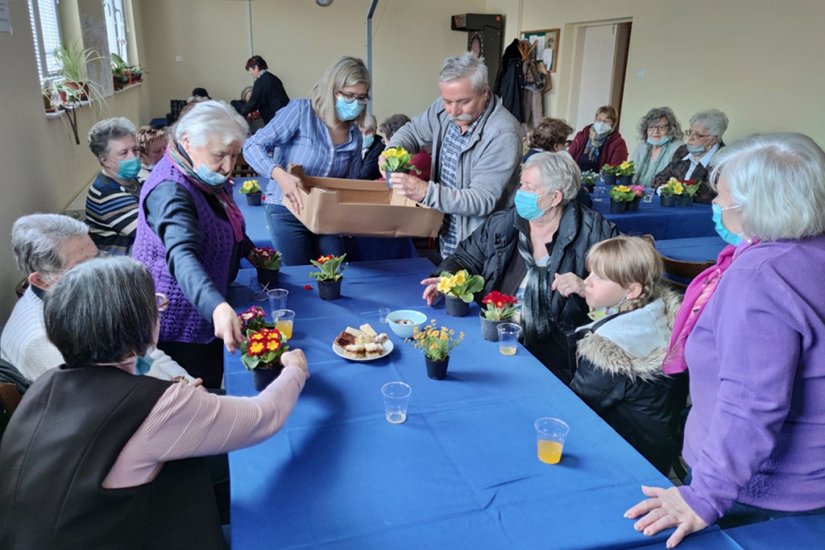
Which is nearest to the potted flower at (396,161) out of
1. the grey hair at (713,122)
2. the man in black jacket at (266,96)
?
the grey hair at (713,122)

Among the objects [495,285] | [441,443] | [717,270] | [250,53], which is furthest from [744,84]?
[250,53]

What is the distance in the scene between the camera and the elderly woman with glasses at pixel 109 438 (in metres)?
1.09

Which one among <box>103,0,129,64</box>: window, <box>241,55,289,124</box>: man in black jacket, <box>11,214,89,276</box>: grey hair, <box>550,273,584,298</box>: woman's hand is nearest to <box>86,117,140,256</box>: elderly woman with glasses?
<box>11,214,89,276</box>: grey hair

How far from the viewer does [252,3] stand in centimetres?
941

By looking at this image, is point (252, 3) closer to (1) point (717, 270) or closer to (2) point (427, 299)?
(2) point (427, 299)

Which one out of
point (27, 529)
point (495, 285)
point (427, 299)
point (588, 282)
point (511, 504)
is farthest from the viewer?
point (495, 285)

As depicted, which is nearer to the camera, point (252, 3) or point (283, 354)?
point (283, 354)

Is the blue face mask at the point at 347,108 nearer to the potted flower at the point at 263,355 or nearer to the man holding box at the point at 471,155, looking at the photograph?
the man holding box at the point at 471,155

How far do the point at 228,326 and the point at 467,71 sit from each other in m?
1.57

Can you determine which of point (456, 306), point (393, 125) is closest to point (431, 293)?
point (456, 306)

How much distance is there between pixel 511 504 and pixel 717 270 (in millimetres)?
953

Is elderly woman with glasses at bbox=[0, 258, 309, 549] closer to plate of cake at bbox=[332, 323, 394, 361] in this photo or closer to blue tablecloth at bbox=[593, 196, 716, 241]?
plate of cake at bbox=[332, 323, 394, 361]

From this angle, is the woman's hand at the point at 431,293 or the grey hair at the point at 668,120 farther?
the grey hair at the point at 668,120

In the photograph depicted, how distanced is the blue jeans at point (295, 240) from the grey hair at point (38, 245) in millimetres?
1052
